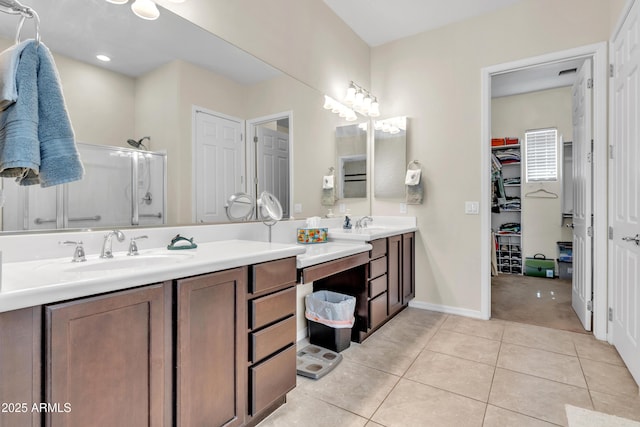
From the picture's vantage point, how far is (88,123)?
1.42 metres

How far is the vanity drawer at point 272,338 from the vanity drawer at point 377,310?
0.99 m

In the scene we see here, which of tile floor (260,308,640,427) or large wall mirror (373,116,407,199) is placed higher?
large wall mirror (373,116,407,199)

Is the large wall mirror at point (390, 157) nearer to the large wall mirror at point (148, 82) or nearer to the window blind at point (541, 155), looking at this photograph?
the large wall mirror at point (148, 82)

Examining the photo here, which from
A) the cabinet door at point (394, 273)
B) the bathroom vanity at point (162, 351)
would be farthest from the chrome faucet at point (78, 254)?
the cabinet door at point (394, 273)

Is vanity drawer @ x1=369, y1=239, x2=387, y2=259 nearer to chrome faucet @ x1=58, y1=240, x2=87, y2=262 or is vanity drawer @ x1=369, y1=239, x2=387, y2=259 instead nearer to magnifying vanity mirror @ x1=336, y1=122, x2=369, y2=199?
magnifying vanity mirror @ x1=336, y1=122, x2=369, y2=199

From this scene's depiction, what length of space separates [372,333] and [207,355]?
5.50 feet

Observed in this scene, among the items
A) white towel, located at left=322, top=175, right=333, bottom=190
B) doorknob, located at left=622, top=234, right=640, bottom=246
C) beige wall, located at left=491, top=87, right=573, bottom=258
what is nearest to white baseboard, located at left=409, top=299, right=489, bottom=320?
doorknob, located at left=622, top=234, right=640, bottom=246

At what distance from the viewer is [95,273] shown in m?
0.99

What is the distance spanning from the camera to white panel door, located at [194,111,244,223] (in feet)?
6.06

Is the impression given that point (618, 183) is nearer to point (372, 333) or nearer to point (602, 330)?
point (602, 330)

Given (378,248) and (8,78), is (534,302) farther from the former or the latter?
(8,78)

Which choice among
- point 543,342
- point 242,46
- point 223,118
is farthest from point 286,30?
point 543,342

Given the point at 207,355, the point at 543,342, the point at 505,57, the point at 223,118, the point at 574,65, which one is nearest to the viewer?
the point at 207,355

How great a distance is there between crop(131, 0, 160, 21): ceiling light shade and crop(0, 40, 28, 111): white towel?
75 cm
